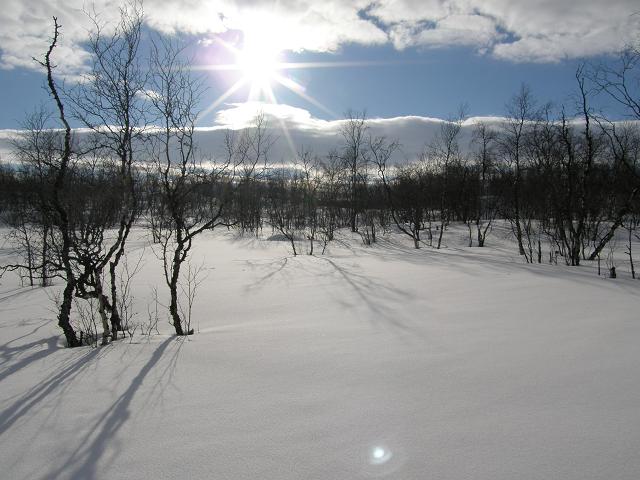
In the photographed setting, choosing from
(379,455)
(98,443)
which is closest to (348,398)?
(379,455)

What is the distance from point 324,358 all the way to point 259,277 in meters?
7.21

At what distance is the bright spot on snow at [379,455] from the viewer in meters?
2.13

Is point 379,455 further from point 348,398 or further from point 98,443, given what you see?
point 98,443

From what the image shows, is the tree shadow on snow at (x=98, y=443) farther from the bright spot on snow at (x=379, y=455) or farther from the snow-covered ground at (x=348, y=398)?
the bright spot on snow at (x=379, y=455)

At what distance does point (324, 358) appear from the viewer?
3.84 m

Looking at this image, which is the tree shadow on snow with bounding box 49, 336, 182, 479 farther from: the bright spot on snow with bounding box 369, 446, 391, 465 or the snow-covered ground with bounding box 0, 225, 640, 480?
the bright spot on snow with bounding box 369, 446, 391, 465

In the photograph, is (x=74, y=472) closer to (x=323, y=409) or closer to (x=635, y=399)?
(x=323, y=409)

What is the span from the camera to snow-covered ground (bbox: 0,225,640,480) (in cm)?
213

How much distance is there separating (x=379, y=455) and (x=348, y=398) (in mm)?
722

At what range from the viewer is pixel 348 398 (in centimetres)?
289

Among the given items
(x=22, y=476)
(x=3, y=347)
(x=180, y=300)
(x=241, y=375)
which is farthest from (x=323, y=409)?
(x=180, y=300)

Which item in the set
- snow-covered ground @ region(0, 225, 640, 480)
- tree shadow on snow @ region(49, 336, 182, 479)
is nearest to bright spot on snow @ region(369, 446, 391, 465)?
snow-covered ground @ region(0, 225, 640, 480)

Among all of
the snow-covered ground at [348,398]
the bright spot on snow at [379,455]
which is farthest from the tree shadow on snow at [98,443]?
the bright spot on snow at [379,455]

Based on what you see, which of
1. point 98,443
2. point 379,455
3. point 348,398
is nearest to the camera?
point 379,455
